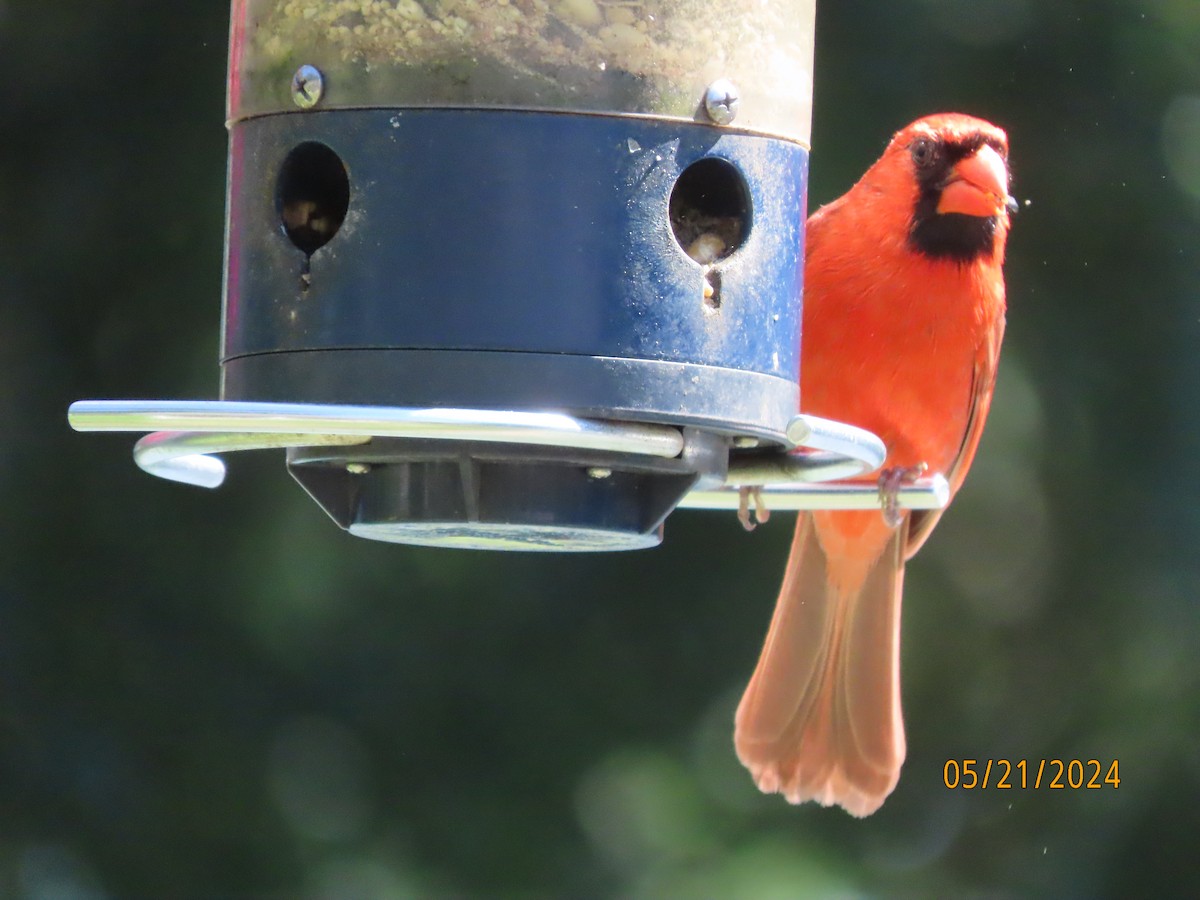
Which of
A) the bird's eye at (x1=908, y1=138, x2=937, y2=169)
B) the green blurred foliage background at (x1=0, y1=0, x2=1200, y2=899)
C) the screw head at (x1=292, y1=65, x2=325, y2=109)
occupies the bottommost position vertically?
the green blurred foliage background at (x1=0, y1=0, x2=1200, y2=899)

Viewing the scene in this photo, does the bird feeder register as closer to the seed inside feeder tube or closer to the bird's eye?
the seed inside feeder tube

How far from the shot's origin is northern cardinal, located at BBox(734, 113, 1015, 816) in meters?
4.02

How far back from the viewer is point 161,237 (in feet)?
16.1

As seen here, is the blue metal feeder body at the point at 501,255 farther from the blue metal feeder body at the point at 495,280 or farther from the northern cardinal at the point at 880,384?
the northern cardinal at the point at 880,384

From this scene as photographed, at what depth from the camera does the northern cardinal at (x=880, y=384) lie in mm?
4020

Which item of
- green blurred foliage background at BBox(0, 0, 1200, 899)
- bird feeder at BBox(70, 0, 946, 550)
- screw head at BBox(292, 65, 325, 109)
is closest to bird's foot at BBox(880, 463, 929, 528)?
bird feeder at BBox(70, 0, 946, 550)

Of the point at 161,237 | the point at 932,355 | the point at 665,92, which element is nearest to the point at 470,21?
the point at 665,92

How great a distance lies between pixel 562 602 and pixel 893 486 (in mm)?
2033

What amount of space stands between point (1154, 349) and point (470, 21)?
3.20m

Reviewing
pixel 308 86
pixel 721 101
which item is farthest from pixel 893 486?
pixel 308 86

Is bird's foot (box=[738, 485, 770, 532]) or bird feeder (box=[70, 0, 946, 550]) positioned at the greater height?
bird feeder (box=[70, 0, 946, 550])

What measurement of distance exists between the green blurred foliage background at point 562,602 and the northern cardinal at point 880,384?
59 centimetres

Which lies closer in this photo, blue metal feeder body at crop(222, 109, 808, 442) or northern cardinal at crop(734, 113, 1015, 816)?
blue metal feeder body at crop(222, 109, 808, 442)

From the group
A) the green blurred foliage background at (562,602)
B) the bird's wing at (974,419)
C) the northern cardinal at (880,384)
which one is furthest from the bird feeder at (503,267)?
the green blurred foliage background at (562,602)
